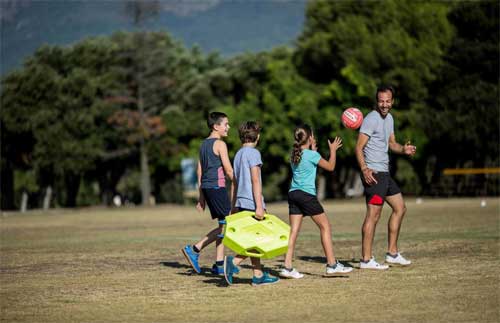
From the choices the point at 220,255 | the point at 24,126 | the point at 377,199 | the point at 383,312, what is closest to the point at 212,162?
Answer: the point at 220,255

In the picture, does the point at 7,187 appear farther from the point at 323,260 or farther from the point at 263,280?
the point at 263,280

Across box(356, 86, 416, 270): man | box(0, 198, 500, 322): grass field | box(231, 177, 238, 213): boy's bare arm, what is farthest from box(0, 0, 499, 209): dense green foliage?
box(231, 177, 238, 213): boy's bare arm

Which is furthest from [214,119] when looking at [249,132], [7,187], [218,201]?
[7,187]

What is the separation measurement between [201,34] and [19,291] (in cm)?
9311

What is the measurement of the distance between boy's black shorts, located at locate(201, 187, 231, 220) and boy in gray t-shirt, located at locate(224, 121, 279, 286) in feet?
3.02

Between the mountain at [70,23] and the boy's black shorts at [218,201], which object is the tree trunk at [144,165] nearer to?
the mountain at [70,23]

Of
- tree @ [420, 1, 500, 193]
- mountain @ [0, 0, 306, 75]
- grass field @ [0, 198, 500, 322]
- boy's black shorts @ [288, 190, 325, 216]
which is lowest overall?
grass field @ [0, 198, 500, 322]

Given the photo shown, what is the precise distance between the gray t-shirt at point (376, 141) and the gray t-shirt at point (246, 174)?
1946 mm

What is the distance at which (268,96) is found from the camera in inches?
2571

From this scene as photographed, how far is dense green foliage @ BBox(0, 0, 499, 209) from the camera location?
55219 mm

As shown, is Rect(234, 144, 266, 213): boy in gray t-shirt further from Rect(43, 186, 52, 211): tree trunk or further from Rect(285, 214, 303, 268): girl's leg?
Rect(43, 186, 52, 211): tree trunk

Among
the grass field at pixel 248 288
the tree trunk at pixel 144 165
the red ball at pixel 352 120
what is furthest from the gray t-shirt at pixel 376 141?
the tree trunk at pixel 144 165

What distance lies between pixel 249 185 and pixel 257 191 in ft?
0.73

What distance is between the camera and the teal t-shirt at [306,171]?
468 inches
